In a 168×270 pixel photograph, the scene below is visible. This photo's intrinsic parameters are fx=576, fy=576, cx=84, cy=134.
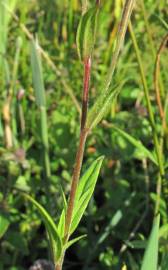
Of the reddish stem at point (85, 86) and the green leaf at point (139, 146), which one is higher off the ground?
the reddish stem at point (85, 86)

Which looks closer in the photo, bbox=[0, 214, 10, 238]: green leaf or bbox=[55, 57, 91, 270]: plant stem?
bbox=[55, 57, 91, 270]: plant stem

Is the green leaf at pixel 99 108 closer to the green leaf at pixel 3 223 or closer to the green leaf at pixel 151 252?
the green leaf at pixel 151 252

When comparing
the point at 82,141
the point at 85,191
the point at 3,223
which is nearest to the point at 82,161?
the point at 3,223

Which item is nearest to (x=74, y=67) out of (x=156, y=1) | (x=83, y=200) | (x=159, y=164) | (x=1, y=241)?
(x=156, y=1)

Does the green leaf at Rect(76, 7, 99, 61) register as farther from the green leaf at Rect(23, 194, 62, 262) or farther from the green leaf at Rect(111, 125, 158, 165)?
the green leaf at Rect(111, 125, 158, 165)

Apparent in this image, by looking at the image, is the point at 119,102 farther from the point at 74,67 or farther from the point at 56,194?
the point at 56,194

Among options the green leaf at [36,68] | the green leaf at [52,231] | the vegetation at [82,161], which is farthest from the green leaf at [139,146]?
the green leaf at [52,231]

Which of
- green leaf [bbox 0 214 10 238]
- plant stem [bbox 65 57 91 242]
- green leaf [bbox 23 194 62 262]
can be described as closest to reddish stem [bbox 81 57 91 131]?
plant stem [bbox 65 57 91 242]
